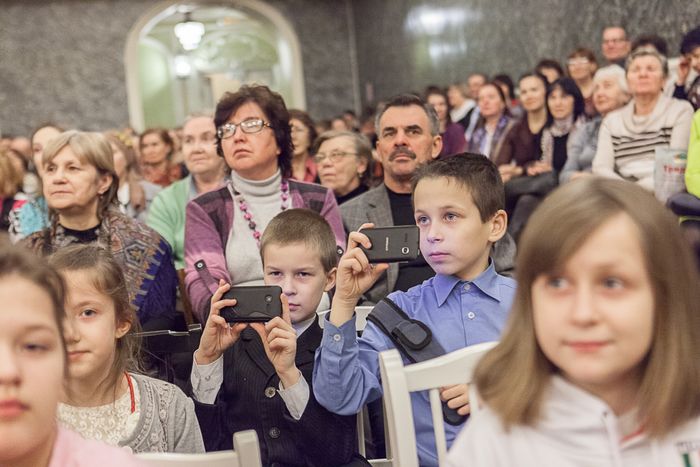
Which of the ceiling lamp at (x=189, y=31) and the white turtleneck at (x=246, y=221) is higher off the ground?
the ceiling lamp at (x=189, y=31)

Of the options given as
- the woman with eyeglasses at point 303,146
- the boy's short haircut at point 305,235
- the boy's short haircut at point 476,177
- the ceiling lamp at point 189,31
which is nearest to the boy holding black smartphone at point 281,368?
the boy's short haircut at point 305,235

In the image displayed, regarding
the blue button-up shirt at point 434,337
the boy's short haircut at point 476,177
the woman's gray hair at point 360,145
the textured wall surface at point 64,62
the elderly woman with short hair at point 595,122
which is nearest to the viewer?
the blue button-up shirt at point 434,337

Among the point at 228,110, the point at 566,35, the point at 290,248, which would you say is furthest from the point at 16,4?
the point at 290,248

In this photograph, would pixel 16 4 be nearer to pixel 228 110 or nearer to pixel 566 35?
pixel 566 35

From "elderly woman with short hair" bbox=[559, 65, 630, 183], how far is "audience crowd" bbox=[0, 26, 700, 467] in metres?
0.69

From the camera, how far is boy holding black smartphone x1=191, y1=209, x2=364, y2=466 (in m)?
2.25

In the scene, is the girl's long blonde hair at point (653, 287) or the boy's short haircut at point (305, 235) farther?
the boy's short haircut at point (305, 235)

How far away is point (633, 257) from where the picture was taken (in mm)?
1293

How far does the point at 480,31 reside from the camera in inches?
405

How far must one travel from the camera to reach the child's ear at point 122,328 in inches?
90.2

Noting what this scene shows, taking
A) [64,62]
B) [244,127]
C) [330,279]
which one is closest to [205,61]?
[64,62]

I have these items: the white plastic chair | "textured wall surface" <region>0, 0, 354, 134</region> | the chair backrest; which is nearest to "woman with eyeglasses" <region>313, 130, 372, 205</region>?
the chair backrest

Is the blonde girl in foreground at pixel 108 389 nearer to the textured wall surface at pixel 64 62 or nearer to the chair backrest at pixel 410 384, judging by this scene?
the chair backrest at pixel 410 384

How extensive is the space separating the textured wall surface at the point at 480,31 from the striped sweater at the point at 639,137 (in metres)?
1.15
